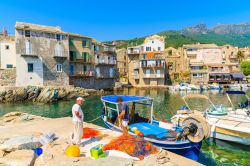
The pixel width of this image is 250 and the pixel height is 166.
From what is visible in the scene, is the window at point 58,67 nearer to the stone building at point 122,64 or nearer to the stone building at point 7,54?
the stone building at point 7,54

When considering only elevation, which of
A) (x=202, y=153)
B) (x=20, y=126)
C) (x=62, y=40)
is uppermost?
(x=62, y=40)

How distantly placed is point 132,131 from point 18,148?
5.48 meters

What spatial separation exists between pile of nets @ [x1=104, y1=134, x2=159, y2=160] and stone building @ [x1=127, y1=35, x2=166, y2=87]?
56.2 meters

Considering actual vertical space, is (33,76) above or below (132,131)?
above

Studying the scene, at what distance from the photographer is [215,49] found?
7300 centimetres

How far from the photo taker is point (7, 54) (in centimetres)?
4291

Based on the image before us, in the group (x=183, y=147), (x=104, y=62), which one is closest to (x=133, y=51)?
(x=104, y=62)

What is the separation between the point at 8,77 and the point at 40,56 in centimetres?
707

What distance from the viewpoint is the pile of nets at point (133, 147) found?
25.7 feet

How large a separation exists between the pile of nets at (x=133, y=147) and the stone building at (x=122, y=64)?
61311 millimetres

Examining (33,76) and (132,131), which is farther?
(33,76)

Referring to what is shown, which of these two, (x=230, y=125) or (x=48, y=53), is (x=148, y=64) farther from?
(x=230, y=125)

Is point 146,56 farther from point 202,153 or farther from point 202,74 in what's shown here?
point 202,153

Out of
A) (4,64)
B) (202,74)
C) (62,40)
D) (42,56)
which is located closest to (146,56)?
(202,74)
